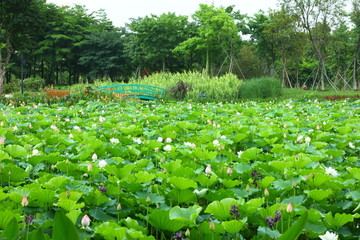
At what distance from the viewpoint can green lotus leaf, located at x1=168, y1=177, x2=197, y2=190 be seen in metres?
1.82

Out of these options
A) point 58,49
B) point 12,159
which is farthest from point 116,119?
point 58,49

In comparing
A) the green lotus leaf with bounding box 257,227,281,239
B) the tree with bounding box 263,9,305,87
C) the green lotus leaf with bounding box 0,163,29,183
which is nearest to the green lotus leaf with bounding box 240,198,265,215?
the green lotus leaf with bounding box 257,227,281,239

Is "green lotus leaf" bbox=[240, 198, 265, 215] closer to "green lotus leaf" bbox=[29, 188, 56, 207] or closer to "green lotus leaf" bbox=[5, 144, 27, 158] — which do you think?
"green lotus leaf" bbox=[29, 188, 56, 207]

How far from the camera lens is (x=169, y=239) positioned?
1694 mm

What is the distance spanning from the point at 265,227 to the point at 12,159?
1935 mm

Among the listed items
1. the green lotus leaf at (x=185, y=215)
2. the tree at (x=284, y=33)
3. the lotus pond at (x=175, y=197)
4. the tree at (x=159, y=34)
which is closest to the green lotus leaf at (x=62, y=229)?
the lotus pond at (x=175, y=197)

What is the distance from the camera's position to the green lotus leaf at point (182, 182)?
5.96 ft

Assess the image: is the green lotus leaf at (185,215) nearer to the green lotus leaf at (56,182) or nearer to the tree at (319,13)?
the green lotus leaf at (56,182)

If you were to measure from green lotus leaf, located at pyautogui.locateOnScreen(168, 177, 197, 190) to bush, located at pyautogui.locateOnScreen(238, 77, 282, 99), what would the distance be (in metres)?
13.3

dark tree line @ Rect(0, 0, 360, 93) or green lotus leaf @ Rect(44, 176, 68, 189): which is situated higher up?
dark tree line @ Rect(0, 0, 360, 93)

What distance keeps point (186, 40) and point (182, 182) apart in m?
28.2

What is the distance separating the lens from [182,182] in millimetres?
1836

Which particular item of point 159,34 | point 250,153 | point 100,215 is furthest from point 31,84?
point 100,215

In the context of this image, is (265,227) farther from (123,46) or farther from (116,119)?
(123,46)
